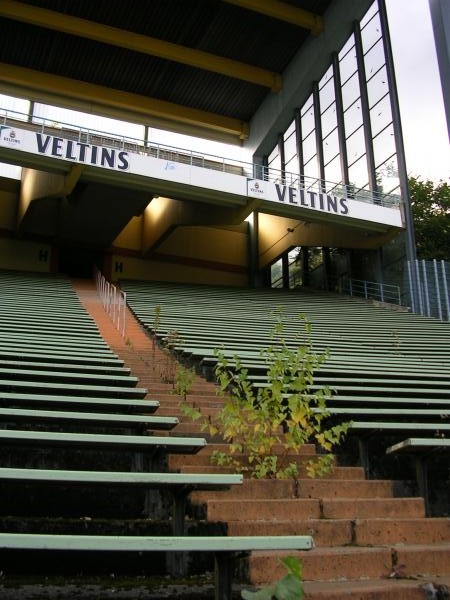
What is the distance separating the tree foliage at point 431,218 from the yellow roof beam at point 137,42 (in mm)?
7646

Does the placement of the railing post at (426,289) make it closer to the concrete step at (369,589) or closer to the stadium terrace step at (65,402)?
the stadium terrace step at (65,402)

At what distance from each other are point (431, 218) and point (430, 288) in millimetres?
8265

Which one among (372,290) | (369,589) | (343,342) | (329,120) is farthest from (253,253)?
(369,589)

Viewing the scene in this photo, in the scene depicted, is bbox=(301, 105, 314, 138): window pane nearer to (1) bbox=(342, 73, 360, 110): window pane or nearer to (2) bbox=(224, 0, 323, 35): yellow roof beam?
(1) bbox=(342, 73, 360, 110): window pane

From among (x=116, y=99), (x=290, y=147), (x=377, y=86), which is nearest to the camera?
(x=377, y=86)

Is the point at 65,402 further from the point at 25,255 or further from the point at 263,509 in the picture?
the point at 25,255

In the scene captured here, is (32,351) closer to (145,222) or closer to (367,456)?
(367,456)

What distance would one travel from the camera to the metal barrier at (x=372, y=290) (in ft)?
55.2

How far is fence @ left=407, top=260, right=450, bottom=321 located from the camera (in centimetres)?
Result: 1525

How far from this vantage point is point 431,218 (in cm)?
2294

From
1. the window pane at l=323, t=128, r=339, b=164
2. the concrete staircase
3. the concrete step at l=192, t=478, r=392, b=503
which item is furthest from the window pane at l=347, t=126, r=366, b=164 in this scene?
the concrete step at l=192, t=478, r=392, b=503

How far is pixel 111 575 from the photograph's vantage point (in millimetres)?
2723

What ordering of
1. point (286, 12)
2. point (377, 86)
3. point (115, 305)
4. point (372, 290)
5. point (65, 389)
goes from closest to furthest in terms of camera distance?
1. point (65, 389)
2. point (115, 305)
3. point (372, 290)
4. point (377, 86)
5. point (286, 12)

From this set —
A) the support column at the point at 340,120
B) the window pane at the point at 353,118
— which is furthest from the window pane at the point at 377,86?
the support column at the point at 340,120
